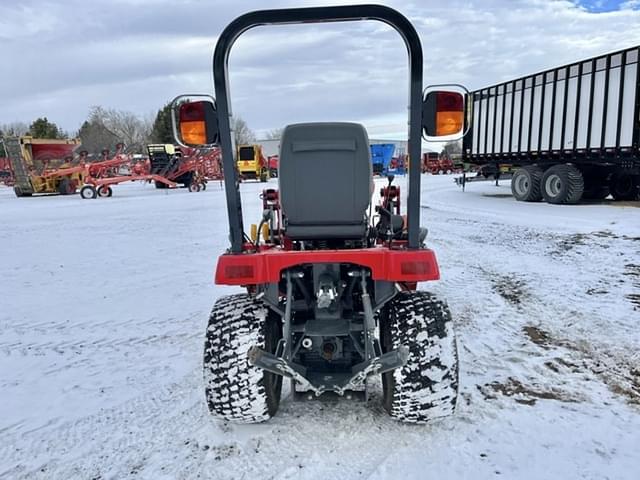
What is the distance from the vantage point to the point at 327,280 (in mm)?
2469

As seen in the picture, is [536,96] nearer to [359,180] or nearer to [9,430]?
[359,180]

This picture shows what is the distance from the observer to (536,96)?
13.6 m

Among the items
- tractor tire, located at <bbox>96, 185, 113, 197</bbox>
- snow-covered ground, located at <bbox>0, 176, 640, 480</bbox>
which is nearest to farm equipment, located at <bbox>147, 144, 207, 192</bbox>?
tractor tire, located at <bbox>96, 185, 113, 197</bbox>

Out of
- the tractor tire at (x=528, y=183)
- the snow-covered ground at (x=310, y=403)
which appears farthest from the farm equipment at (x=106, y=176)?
the tractor tire at (x=528, y=183)

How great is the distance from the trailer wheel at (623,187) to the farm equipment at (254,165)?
17.6m

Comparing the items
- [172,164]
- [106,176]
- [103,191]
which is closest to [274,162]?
[172,164]

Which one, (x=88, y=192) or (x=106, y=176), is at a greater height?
(x=106, y=176)

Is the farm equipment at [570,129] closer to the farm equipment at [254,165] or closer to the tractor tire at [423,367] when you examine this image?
the tractor tire at [423,367]

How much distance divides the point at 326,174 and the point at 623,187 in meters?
13.8

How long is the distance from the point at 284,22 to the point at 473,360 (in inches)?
99.0

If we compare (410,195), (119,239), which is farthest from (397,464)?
(119,239)

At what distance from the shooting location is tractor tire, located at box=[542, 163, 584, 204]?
41.2 feet

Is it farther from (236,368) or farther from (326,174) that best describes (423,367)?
(326,174)

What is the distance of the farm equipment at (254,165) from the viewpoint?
87.6 ft
